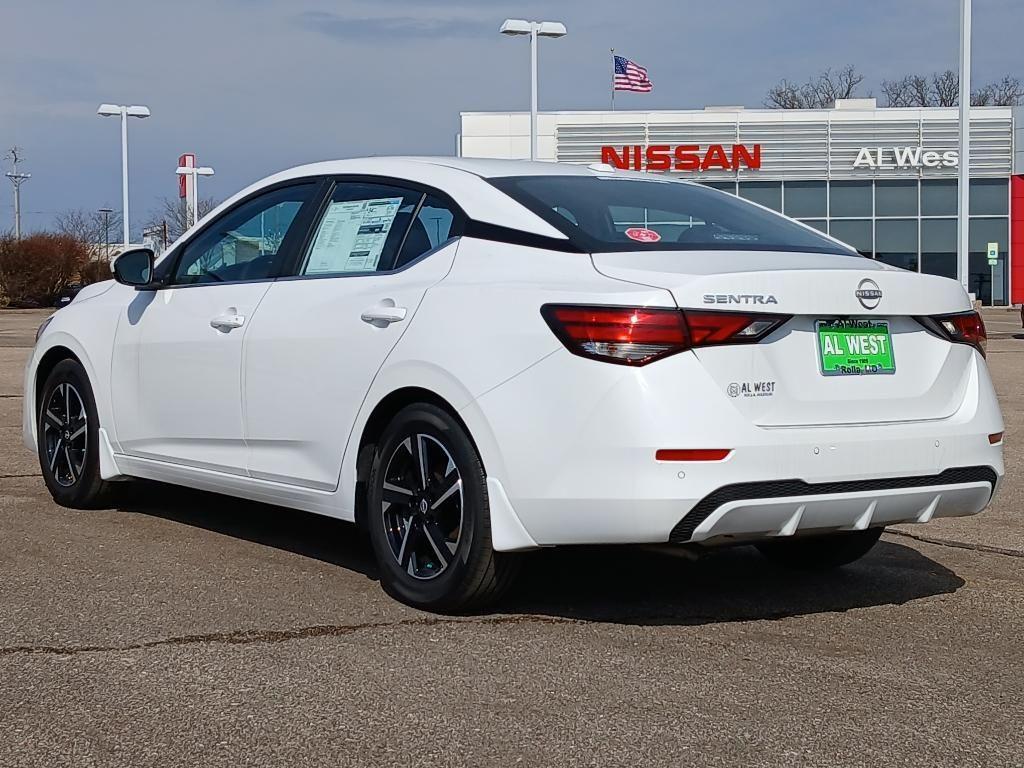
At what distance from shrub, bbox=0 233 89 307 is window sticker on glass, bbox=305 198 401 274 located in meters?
49.0

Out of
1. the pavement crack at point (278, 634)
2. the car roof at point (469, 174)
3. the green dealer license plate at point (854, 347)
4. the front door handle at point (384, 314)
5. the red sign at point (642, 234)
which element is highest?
the car roof at point (469, 174)

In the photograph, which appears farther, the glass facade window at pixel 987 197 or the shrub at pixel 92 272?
the shrub at pixel 92 272

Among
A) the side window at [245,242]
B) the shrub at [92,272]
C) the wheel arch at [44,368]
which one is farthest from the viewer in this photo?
the shrub at [92,272]

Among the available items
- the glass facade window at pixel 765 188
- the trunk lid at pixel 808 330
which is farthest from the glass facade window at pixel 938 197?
the trunk lid at pixel 808 330

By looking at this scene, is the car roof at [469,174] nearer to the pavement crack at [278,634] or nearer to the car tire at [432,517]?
the car tire at [432,517]

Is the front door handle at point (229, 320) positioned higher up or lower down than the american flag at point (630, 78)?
lower down

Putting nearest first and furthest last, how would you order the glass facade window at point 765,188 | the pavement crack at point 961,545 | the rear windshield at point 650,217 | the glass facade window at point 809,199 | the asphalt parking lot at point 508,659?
the asphalt parking lot at point 508,659
the rear windshield at point 650,217
the pavement crack at point 961,545
the glass facade window at point 809,199
the glass facade window at point 765,188

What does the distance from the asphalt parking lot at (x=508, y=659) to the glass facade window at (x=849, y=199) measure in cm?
4601

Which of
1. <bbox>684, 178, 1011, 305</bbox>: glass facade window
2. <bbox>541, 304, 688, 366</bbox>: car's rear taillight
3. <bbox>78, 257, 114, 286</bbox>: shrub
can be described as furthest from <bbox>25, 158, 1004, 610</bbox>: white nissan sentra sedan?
<bbox>78, 257, 114, 286</bbox>: shrub

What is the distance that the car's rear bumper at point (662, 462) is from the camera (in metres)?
4.39

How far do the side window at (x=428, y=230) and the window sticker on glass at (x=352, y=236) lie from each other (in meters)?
0.14

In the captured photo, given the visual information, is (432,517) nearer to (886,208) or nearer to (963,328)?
(963,328)

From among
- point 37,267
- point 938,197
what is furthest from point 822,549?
point 37,267

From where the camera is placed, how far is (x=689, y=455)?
14.4 ft
